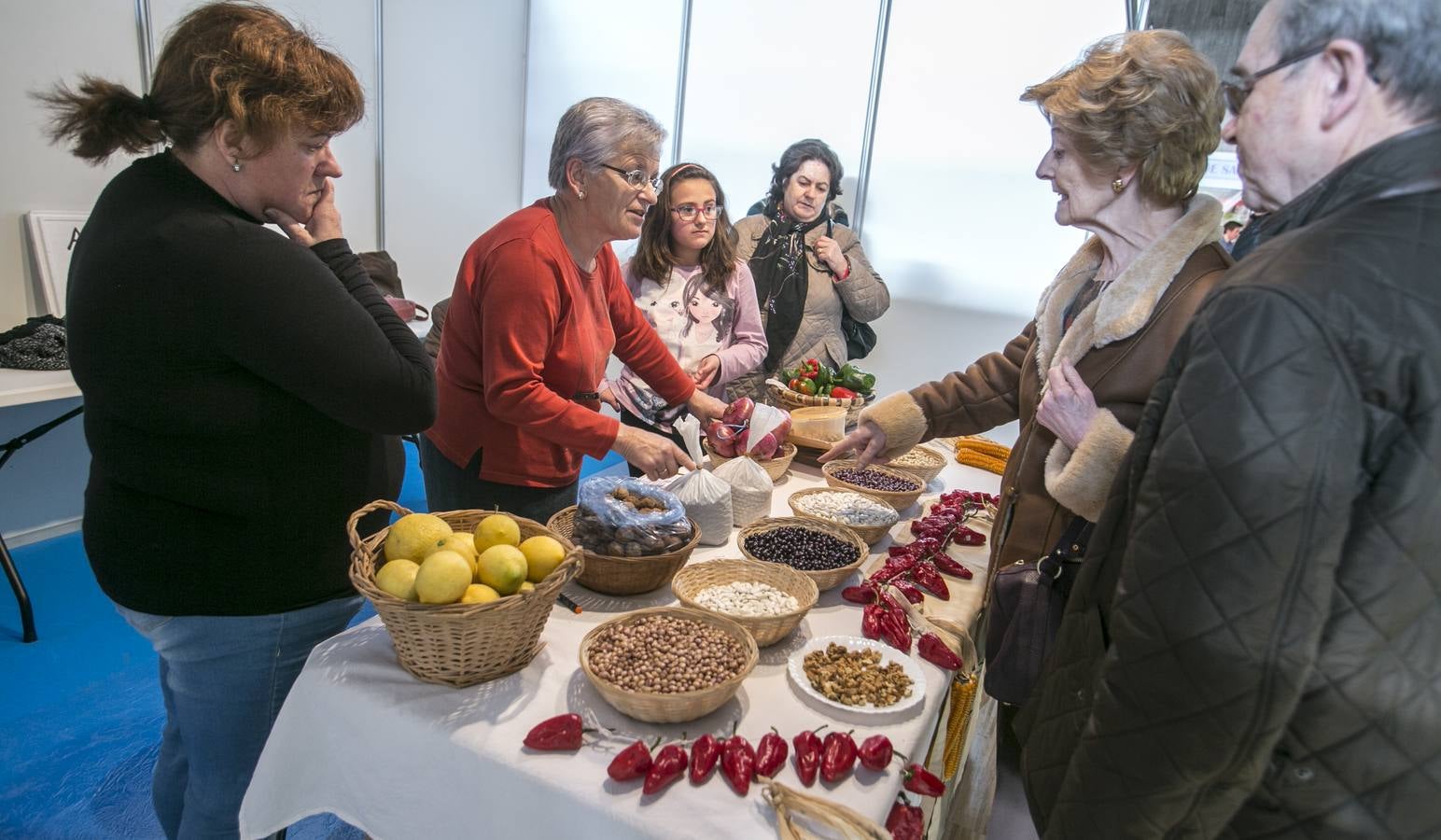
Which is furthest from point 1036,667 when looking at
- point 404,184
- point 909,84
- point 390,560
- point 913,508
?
point 404,184

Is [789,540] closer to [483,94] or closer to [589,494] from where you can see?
[589,494]

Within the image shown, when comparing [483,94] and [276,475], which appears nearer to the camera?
[276,475]

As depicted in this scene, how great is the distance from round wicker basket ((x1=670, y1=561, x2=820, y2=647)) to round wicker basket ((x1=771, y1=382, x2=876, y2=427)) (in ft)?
3.57

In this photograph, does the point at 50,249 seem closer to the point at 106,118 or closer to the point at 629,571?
the point at 106,118

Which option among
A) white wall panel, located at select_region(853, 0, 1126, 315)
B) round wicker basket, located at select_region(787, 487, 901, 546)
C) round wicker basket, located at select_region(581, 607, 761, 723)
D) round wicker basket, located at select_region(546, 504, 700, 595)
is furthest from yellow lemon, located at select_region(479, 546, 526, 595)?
white wall panel, located at select_region(853, 0, 1126, 315)

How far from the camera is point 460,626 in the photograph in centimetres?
117

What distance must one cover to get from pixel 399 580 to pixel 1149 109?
1.46m

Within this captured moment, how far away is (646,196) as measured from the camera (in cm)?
194

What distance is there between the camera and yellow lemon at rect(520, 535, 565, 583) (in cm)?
128

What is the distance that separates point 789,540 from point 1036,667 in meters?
0.55

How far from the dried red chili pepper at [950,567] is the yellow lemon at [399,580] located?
3.96 feet

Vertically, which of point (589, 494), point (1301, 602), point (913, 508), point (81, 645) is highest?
point (1301, 602)

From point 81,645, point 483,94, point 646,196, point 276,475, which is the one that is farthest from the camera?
point 483,94

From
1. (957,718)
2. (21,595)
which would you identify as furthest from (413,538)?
(21,595)
